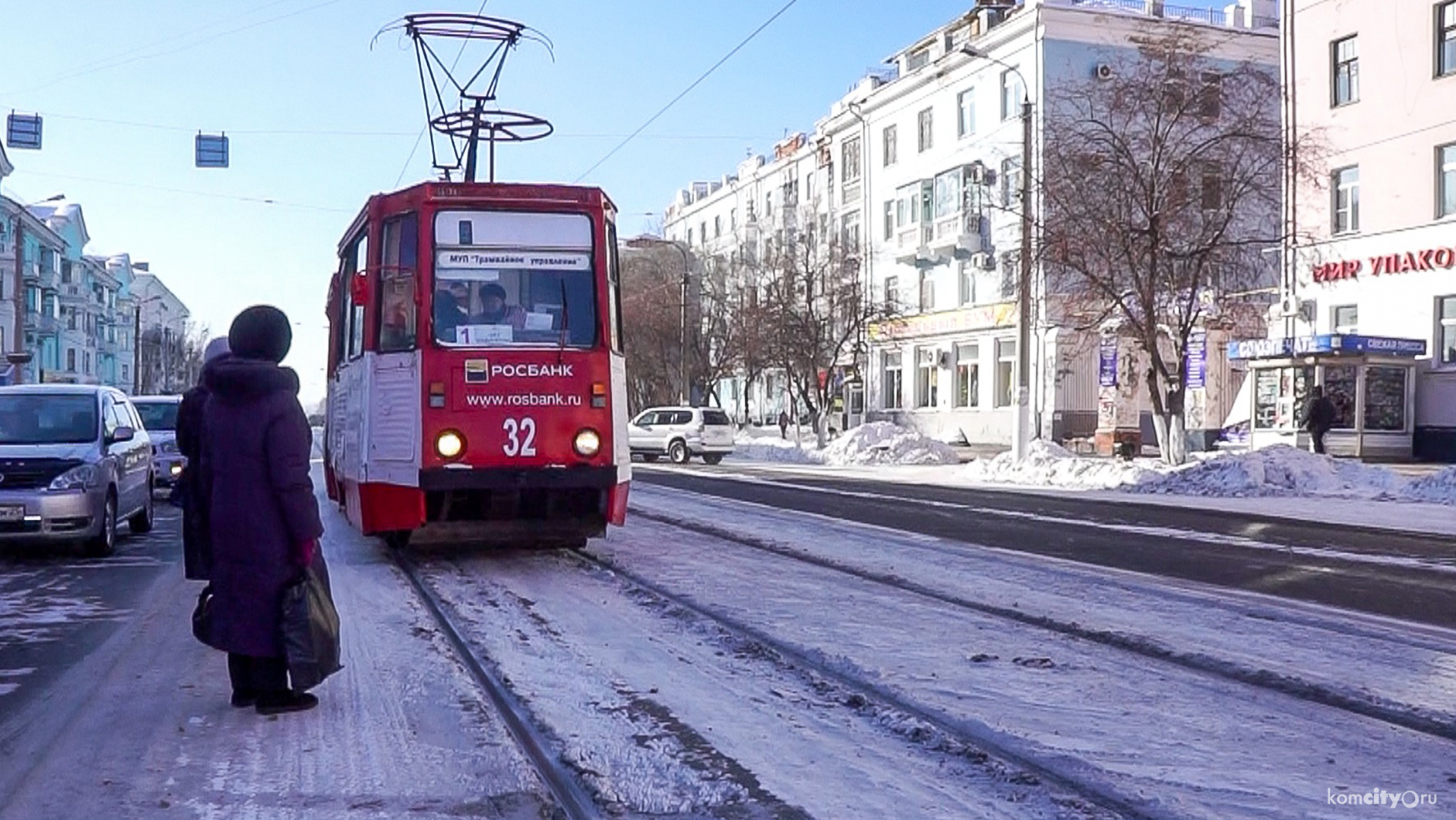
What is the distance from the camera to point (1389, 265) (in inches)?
1236

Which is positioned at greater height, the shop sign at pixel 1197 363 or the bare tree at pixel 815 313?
the bare tree at pixel 815 313

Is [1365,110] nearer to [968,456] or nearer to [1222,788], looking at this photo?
[968,456]

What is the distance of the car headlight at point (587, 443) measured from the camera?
437 inches

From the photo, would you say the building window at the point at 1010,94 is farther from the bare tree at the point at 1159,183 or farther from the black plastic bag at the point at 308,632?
the black plastic bag at the point at 308,632

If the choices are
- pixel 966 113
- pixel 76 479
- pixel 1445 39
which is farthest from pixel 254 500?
pixel 966 113

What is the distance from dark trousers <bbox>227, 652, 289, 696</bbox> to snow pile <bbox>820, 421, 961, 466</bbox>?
32.5 m

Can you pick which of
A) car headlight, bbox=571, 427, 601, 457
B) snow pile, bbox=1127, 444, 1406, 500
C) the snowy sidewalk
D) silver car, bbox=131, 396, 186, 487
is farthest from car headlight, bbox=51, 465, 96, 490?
snow pile, bbox=1127, 444, 1406, 500

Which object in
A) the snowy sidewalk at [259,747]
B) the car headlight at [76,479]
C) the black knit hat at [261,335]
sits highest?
the black knit hat at [261,335]

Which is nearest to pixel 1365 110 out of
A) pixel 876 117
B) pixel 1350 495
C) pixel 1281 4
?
pixel 1281 4

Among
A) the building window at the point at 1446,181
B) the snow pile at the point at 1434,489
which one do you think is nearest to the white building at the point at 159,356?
the building window at the point at 1446,181

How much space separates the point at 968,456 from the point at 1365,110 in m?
15.6

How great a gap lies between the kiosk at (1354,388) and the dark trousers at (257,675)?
27.3 meters

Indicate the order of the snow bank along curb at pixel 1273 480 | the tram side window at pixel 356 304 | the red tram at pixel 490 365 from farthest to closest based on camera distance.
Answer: the snow bank along curb at pixel 1273 480 < the tram side window at pixel 356 304 < the red tram at pixel 490 365

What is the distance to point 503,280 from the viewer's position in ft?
36.9
